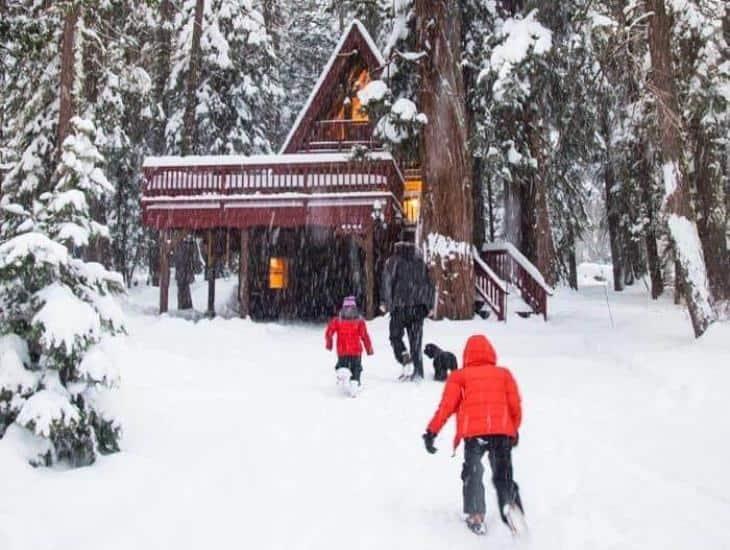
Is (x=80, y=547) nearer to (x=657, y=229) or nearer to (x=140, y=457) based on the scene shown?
(x=140, y=457)

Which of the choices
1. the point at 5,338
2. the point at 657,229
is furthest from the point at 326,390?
the point at 657,229

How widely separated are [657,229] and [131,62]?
756 inches

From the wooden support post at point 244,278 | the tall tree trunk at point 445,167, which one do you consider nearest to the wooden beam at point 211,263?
the wooden support post at point 244,278

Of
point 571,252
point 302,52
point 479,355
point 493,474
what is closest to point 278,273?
point 571,252

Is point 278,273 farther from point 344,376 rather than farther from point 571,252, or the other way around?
point 571,252

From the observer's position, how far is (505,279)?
65.0 feet

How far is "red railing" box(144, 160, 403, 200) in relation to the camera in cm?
1808

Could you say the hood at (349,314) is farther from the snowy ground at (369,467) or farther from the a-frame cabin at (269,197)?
the a-frame cabin at (269,197)

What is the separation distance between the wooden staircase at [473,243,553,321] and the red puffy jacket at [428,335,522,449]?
1253cm

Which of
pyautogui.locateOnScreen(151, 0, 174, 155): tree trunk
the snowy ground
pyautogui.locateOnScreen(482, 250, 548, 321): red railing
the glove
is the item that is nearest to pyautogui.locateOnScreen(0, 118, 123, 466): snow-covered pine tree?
the snowy ground

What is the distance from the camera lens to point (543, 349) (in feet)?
44.2

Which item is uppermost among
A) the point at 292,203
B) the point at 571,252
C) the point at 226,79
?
the point at 226,79

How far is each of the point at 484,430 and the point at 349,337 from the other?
4937mm

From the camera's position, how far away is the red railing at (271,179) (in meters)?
18.1
